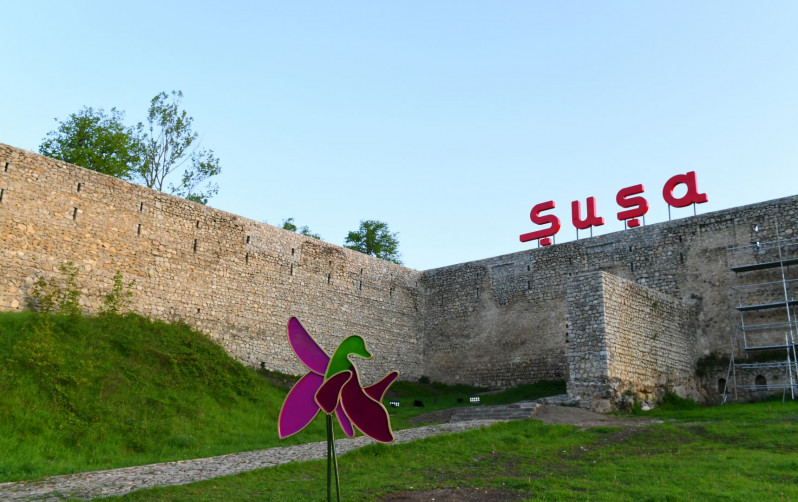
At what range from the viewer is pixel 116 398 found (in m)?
13.4

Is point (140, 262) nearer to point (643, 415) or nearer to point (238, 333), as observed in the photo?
point (238, 333)

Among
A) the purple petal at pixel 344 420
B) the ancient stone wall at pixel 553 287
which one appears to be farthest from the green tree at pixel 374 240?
the purple petal at pixel 344 420

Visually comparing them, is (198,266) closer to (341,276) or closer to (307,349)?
(341,276)

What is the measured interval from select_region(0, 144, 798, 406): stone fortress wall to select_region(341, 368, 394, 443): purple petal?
1115cm

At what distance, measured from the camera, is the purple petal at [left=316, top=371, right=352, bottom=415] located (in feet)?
20.9

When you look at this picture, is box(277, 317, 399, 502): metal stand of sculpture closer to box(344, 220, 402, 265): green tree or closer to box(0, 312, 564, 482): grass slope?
box(0, 312, 564, 482): grass slope

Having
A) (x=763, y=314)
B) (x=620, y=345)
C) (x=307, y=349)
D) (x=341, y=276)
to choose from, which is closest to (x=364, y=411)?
(x=307, y=349)

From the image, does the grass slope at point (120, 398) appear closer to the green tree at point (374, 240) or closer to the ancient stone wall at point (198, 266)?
the ancient stone wall at point (198, 266)

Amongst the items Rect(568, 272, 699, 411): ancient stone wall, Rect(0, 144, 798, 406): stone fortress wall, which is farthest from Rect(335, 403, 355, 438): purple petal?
Rect(0, 144, 798, 406): stone fortress wall

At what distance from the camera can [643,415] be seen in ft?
51.8

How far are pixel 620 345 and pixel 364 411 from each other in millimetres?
11717

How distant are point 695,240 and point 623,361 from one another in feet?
19.9

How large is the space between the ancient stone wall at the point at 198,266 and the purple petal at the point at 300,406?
11.4m

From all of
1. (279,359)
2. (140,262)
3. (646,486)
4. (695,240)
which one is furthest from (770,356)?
(140,262)
